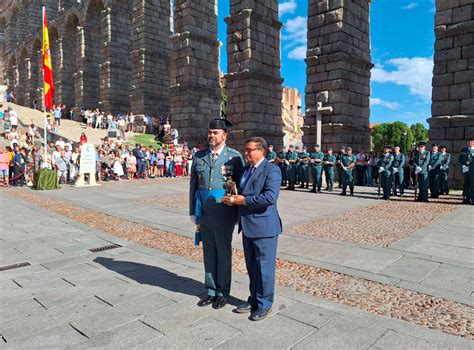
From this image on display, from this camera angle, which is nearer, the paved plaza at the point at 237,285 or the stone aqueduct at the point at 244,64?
the paved plaza at the point at 237,285

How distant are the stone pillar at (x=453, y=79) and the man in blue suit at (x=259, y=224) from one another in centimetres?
1176

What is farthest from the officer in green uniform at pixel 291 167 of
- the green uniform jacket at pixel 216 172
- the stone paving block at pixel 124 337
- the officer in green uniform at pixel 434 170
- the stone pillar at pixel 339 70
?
the stone paving block at pixel 124 337

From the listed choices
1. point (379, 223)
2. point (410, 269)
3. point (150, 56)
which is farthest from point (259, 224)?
point (150, 56)

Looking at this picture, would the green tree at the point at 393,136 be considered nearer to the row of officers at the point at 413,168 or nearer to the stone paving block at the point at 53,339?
the row of officers at the point at 413,168

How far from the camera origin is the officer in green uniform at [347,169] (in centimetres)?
1173

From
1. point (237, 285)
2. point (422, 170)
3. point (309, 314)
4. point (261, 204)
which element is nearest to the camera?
point (261, 204)

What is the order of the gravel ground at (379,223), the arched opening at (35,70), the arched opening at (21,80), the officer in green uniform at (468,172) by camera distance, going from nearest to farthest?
the gravel ground at (379,223), the officer in green uniform at (468,172), the arched opening at (35,70), the arched opening at (21,80)

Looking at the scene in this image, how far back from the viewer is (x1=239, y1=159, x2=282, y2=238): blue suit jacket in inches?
125

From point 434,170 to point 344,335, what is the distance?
9.55 metres

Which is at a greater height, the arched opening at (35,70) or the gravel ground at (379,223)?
the arched opening at (35,70)

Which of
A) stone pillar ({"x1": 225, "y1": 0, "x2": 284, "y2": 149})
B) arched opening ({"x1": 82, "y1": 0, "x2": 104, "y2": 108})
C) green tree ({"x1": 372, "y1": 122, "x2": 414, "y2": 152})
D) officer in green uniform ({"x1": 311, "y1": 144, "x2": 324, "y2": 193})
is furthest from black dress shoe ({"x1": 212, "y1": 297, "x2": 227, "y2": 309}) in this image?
green tree ({"x1": 372, "y1": 122, "x2": 414, "y2": 152})

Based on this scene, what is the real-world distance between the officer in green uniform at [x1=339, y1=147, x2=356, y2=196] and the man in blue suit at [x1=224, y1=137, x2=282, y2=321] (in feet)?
29.7

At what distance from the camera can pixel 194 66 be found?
2262 centimetres

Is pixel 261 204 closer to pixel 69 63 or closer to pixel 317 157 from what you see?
pixel 317 157
